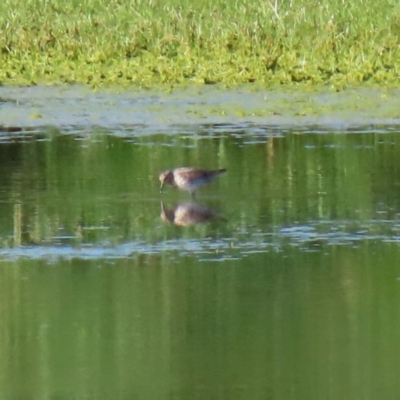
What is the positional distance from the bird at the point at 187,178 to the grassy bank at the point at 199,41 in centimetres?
596

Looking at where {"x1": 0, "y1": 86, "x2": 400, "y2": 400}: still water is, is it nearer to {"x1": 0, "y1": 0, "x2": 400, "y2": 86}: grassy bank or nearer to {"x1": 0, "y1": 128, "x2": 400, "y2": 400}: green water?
{"x1": 0, "y1": 128, "x2": 400, "y2": 400}: green water

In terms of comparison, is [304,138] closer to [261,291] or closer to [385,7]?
[261,291]

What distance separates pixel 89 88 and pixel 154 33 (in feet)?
7.96

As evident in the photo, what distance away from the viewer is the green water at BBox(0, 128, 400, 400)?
21.0 feet

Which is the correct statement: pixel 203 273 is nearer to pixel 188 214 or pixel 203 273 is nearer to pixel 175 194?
pixel 188 214

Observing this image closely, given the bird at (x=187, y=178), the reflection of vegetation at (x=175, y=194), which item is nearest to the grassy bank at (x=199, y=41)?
the reflection of vegetation at (x=175, y=194)

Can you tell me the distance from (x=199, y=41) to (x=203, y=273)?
32.9 feet

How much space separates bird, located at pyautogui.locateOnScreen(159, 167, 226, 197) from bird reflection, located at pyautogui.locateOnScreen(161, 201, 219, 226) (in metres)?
0.12

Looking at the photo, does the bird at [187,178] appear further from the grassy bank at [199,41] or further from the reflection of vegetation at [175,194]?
the grassy bank at [199,41]

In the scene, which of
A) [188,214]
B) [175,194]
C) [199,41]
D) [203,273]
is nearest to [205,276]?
[203,273]

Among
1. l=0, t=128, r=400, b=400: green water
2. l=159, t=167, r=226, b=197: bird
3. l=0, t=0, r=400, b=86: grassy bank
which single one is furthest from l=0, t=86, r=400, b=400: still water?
l=0, t=0, r=400, b=86: grassy bank

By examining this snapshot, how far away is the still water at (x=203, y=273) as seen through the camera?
21.0ft

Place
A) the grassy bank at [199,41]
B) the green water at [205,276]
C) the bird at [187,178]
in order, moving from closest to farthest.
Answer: the green water at [205,276] < the bird at [187,178] < the grassy bank at [199,41]

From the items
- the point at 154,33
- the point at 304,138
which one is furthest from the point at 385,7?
the point at 304,138
